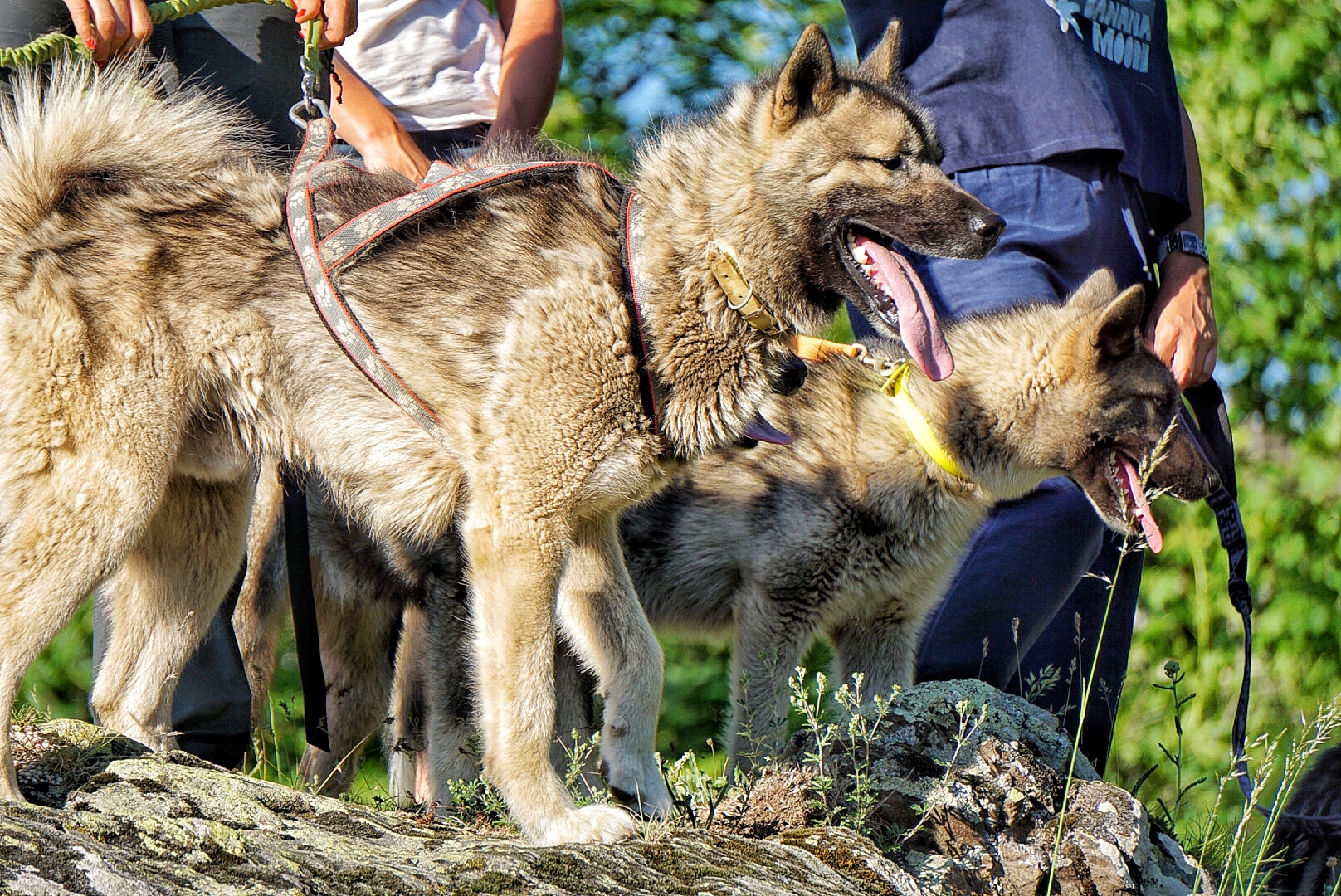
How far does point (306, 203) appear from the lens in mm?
3105

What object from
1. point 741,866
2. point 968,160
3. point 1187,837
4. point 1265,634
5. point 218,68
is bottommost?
point 1265,634

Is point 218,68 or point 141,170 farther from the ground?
point 218,68

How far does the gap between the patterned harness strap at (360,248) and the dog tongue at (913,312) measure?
2.11 feet

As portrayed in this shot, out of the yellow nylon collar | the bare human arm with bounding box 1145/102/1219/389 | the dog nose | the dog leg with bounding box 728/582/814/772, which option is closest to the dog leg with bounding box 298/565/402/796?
the dog leg with bounding box 728/582/814/772

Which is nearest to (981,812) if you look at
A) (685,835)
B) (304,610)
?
(685,835)

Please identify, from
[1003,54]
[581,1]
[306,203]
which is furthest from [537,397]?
[581,1]

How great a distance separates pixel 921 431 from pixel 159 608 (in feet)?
7.77

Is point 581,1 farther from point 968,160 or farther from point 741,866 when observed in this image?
point 741,866

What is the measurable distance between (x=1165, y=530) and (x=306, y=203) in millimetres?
5346

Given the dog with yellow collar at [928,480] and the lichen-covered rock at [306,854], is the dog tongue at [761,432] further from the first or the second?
the lichen-covered rock at [306,854]

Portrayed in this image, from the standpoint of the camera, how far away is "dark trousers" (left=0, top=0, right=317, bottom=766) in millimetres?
3627

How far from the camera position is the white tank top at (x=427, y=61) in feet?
12.4

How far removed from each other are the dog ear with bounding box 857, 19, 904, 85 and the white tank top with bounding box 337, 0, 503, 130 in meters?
1.17

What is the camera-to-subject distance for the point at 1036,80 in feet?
13.0
